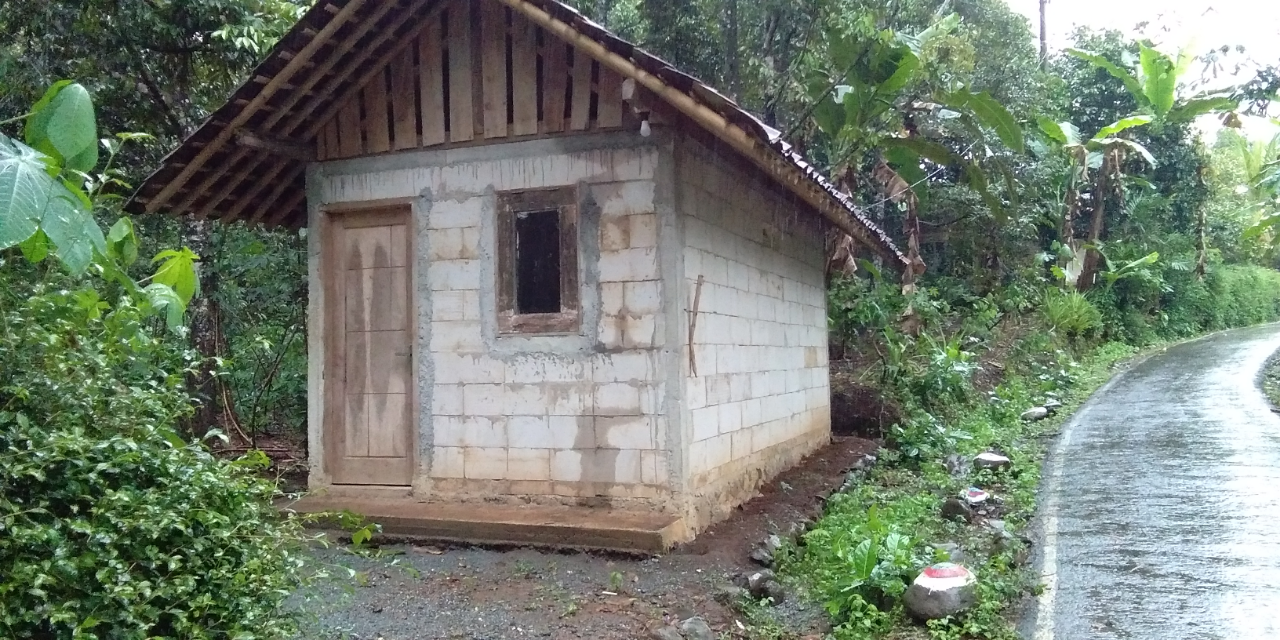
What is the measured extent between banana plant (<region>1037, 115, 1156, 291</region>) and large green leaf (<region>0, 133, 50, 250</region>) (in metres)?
17.7

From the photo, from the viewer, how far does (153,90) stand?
9266 millimetres

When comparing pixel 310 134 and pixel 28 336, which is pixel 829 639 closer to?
pixel 28 336

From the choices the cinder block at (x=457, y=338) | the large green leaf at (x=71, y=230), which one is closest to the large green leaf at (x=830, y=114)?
the cinder block at (x=457, y=338)

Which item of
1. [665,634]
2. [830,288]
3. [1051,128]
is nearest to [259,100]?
[665,634]

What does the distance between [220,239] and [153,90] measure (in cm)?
189

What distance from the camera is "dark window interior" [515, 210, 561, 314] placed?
22.5 ft

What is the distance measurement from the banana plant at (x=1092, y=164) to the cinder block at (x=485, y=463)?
14441 millimetres

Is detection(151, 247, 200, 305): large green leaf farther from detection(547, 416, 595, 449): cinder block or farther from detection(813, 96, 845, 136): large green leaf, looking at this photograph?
detection(813, 96, 845, 136): large green leaf

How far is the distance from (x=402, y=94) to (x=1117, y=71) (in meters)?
16.8

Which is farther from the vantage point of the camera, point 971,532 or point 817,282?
point 817,282

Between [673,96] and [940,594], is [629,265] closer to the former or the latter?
[673,96]

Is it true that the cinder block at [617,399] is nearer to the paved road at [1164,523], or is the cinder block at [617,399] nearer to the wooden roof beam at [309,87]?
the paved road at [1164,523]

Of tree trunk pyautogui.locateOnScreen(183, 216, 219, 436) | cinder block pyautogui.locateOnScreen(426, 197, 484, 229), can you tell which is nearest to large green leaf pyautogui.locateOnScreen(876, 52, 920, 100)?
cinder block pyautogui.locateOnScreen(426, 197, 484, 229)

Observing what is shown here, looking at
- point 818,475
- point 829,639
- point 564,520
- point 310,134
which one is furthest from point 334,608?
point 818,475
